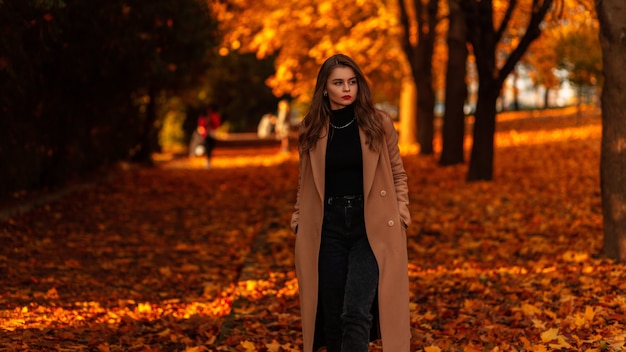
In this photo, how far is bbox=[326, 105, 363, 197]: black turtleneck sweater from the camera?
552 cm

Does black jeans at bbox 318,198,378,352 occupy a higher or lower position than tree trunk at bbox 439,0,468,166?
lower

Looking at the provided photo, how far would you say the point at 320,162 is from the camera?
5523mm

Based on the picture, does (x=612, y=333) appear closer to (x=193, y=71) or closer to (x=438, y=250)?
(x=438, y=250)

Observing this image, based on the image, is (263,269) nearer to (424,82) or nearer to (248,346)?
(248,346)

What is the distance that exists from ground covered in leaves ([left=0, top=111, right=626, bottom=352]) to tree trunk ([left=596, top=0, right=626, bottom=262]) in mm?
313

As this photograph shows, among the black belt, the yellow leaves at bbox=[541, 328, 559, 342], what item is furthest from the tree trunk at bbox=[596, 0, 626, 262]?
the black belt

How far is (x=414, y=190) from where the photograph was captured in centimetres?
1736

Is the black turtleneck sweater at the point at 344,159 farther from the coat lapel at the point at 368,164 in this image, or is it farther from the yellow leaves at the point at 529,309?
the yellow leaves at the point at 529,309

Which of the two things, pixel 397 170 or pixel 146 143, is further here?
pixel 146 143

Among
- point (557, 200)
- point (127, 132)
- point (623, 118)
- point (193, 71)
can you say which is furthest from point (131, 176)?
point (623, 118)

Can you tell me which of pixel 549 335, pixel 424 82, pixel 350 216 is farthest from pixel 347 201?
pixel 424 82

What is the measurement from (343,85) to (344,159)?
404 mm

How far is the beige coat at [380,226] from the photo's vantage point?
5461mm

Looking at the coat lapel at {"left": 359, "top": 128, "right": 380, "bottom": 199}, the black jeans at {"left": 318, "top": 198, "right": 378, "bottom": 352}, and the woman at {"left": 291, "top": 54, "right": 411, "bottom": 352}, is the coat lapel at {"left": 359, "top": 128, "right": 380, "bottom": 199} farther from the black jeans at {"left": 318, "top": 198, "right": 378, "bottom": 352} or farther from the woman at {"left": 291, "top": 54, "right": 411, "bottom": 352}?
the black jeans at {"left": 318, "top": 198, "right": 378, "bottom": 352}
